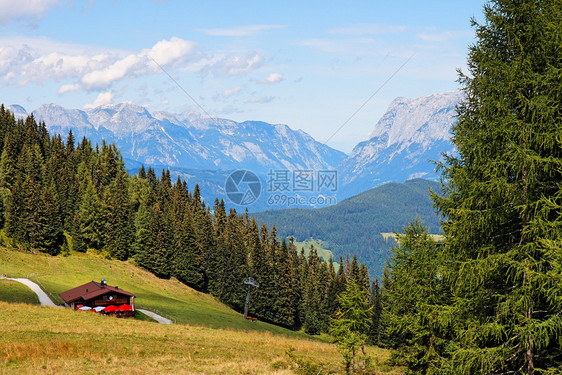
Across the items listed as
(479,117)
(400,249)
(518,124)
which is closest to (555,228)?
(518,124)

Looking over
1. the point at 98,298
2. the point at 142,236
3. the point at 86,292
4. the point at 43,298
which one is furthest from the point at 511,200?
the point at 142,236

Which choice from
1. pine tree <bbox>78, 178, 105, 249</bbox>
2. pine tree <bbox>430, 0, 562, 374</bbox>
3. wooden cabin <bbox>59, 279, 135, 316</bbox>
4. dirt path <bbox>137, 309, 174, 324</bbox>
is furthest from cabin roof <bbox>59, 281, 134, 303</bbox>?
pine tree <bbox>430, 0, 562, 374</bbox>

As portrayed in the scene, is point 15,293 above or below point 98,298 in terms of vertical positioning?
above

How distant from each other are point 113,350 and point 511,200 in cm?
2418

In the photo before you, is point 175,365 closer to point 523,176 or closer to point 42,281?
point 523,176

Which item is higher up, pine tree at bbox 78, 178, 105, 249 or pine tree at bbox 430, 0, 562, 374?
pine tree at bbox 430, 0, 562, 374

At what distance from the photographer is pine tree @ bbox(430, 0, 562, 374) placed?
1130cm

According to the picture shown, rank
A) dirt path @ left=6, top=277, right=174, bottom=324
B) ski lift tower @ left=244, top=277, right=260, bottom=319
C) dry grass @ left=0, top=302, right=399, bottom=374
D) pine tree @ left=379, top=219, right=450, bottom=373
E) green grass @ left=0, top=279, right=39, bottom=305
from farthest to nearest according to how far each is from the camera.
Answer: ski lift tower @ left=244, top=277, right=260, bottom=319 < dirt path @ left=6, top=277, right=174, bottom=324 < green grass @ left=0, top=279, right=39, bottom=305 < dry grass @ left=0, top=302, right=399, bottom=374 < pine tree @ left=379, top=219, right=450, bottom=373

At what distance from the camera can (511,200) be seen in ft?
39.4

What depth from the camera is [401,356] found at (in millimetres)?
29625

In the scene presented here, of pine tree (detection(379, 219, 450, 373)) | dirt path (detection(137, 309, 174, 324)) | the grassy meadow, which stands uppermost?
pine tree (detection(379, 219, 450, 373))

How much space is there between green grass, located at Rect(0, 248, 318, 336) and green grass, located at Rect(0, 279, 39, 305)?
10.4 ft

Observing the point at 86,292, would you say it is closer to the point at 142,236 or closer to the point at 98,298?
the point at 98,298

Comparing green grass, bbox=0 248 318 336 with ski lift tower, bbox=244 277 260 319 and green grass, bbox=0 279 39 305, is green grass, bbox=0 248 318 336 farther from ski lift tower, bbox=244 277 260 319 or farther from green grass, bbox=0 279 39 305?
ski lift tower, bbox=244 277 260 319
